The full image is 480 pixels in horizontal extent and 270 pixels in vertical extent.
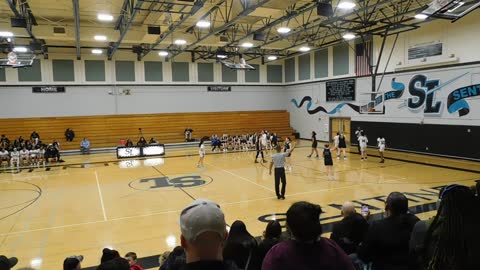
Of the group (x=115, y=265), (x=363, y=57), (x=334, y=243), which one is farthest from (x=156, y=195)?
(x=363, y=57)

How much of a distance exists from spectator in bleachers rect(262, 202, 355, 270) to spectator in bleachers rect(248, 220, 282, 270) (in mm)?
1530

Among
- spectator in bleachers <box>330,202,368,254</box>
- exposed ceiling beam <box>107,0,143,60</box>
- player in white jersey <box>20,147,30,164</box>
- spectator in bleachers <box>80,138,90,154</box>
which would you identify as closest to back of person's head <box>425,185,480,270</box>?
spectator in bleachers <box>330,202,368,254</box>

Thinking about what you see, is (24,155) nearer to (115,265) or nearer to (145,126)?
(145,126)

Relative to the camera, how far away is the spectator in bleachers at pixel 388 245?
3086 mm

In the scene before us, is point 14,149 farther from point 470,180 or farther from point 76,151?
point 470,180

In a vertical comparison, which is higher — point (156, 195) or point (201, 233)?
point (201, 233)

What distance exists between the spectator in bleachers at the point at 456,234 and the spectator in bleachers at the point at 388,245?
2.62 feet

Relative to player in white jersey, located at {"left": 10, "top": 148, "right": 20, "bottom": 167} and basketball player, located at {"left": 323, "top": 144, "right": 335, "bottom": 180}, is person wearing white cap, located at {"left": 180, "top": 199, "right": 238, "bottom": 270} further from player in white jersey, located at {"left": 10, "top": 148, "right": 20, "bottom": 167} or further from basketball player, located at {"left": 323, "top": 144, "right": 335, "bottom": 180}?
player in white jersey, located at {"left": 10, "top": 148, "right": 20, "bottom": 167}

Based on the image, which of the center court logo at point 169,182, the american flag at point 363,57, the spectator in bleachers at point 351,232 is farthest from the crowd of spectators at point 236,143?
the spectator in bleachers at point 351,232

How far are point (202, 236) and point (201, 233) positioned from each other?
0.01 metres

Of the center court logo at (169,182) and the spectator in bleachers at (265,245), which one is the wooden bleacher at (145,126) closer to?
the center court logo at (169,182)

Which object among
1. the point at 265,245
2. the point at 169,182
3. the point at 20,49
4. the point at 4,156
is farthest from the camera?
the point at 4,156

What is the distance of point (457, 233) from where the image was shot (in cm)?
211

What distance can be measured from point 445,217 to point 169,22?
54.5ft
